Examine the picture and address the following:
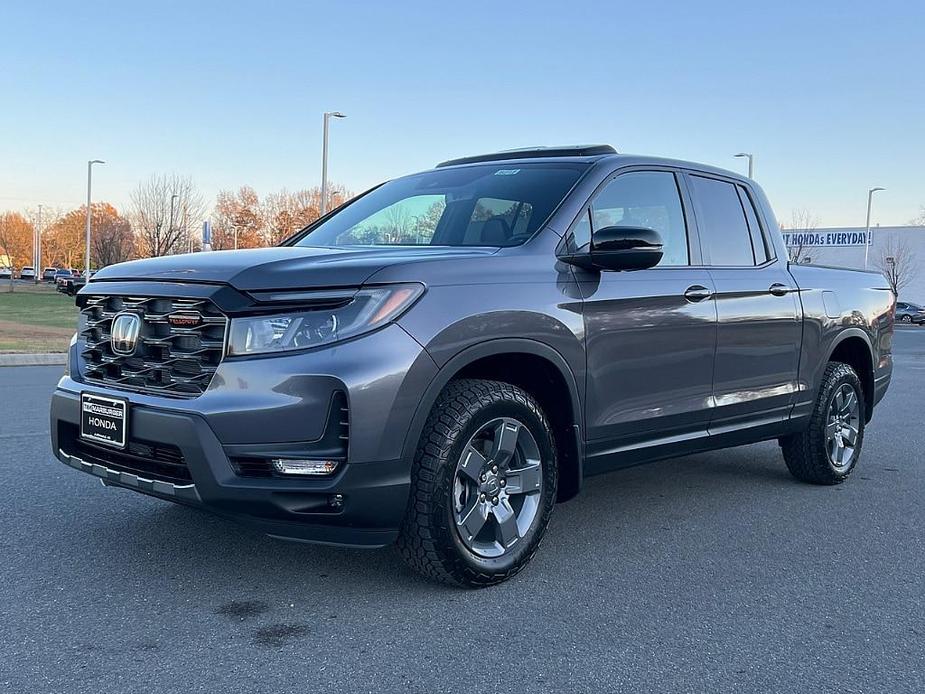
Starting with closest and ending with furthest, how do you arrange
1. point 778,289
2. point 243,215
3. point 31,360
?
point 778,289, point 31,360, point 243,215

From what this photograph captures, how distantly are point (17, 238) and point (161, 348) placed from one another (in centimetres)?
13496

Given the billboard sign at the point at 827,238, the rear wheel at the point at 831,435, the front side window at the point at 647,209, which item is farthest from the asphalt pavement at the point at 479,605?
the billboard sign at the point at 827,238

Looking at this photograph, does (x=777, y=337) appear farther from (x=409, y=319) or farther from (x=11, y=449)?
(x=11, y=449)

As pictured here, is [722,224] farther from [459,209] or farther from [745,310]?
[459,209]

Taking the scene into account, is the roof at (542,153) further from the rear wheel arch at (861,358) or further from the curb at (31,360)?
the curb at (31,360)

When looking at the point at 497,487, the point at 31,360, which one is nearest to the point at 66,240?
the point at 31,360

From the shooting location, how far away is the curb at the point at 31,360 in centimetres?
1362

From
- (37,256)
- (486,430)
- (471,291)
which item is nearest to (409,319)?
(471,291)

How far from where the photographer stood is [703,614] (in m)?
3.51

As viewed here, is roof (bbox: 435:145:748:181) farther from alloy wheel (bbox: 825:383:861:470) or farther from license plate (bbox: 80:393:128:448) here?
license plate (bbox: 80:393:128:448)

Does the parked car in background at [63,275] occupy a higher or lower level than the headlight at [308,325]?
lower

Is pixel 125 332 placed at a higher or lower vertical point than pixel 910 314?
higher

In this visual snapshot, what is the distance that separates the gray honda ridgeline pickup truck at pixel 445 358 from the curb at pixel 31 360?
1023cm

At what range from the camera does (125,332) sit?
144 inches
